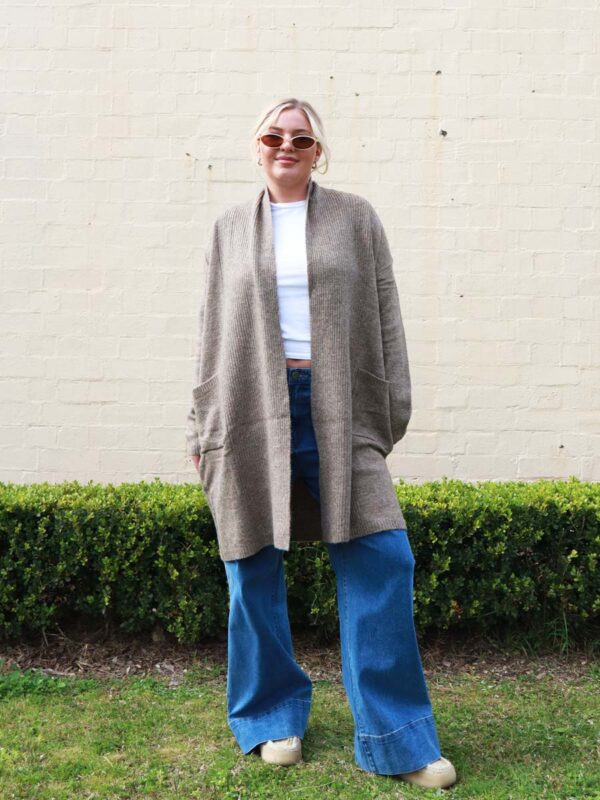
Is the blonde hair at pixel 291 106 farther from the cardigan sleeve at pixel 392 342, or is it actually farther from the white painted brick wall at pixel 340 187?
the white painted brick wall at pixel 340 187

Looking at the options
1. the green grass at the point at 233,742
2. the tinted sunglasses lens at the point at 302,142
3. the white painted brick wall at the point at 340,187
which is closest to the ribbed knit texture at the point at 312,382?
the tinted sunglasses lens at the point at 302,142

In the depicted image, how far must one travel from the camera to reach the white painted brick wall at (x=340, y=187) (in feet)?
16.9

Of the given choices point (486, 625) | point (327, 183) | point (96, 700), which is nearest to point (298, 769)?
point (96, 700)

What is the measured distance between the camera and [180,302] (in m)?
5.16

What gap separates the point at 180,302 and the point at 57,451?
108 centimetres

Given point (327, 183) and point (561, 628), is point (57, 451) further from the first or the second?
point (561, 628)

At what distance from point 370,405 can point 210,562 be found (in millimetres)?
1407

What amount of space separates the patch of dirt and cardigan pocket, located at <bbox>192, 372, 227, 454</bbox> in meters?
1.42

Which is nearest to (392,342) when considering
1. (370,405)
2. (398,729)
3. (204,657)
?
(370,405)

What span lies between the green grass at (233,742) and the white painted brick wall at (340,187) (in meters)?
1.48

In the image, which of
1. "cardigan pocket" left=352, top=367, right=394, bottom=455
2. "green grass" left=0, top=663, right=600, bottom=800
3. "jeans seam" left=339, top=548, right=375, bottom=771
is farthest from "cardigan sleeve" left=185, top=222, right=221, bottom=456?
"green grass" left=0, top=663, right=600, bottom=800

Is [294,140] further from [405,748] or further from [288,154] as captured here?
[405,748]

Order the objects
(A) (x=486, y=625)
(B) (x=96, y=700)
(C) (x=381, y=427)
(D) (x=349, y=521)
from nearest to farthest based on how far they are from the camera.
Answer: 1. (D) (x=349, y=521)
2. (C) (x=381, y=427)
3. (B) (x=96, y=700)
4. (A) (x=486, y=625)

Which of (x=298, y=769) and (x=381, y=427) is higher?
(x=381, y=427)
